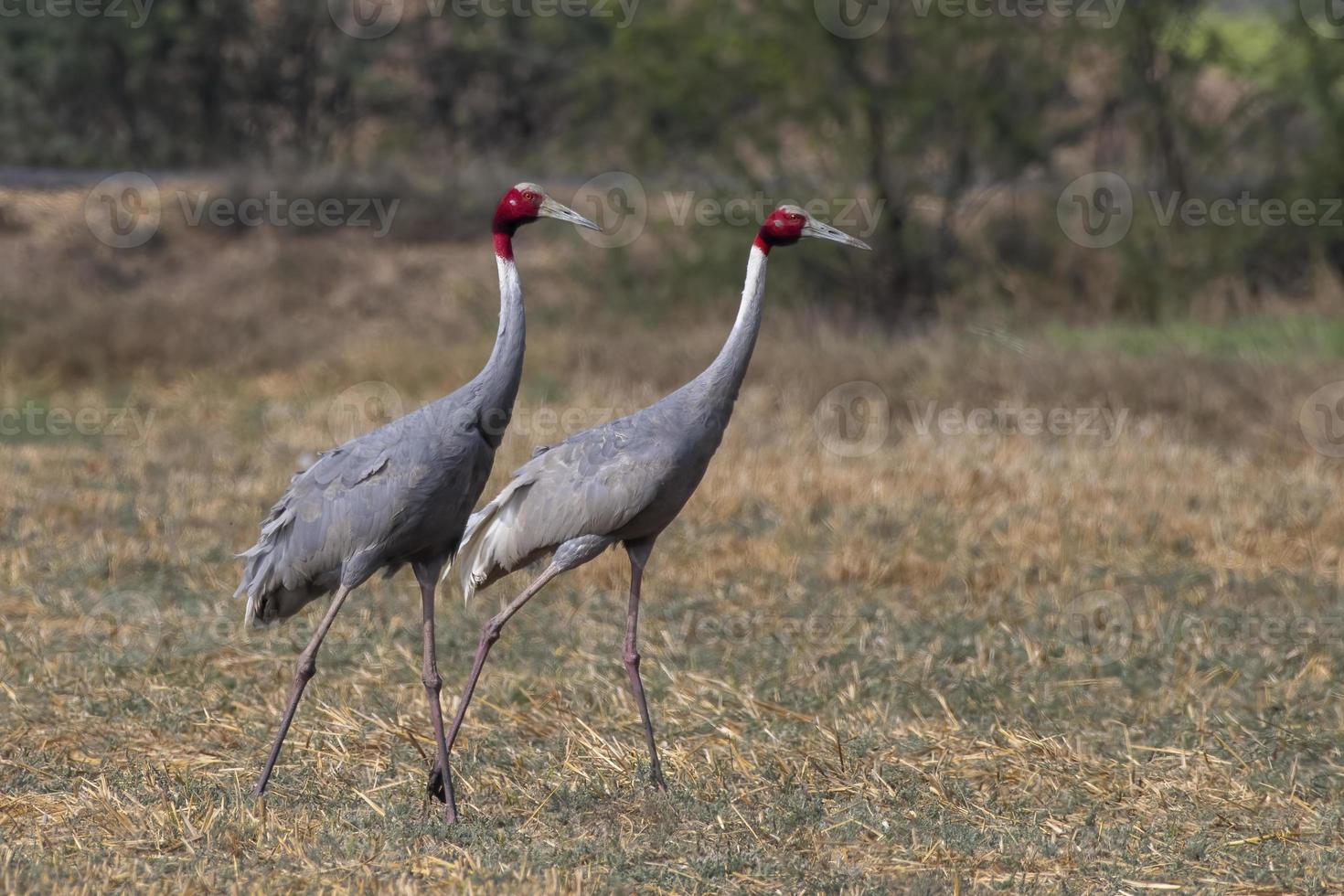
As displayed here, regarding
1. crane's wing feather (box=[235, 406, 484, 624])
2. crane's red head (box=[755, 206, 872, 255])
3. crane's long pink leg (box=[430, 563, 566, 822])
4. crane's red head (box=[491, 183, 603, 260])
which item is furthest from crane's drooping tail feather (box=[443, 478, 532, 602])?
crane's red head (box=[755, 206, 872, 255])

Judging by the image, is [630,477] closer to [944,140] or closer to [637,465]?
[637,465]

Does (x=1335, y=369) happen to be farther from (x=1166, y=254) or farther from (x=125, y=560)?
(x=125, y=560)

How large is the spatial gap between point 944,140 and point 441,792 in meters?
12.9

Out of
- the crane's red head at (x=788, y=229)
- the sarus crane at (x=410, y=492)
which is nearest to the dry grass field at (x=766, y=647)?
the sarus crane at (x=410, y=492)

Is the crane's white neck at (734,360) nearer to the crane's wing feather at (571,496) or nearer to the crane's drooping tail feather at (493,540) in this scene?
the crane's wing feather at (571,496)

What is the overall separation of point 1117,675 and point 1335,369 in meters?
6.08

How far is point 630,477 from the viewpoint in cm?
507

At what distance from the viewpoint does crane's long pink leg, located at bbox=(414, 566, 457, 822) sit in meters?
4.77

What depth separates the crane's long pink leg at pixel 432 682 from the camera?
4.77 metres

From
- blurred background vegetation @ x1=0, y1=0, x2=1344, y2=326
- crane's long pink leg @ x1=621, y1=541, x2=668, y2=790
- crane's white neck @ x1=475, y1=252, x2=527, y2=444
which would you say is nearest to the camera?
crane's white neck @ x1=475, y1=252, x2=527, y2=444

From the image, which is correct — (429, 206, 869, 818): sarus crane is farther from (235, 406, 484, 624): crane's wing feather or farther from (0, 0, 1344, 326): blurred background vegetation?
(0, 0, 1344, 326): blurred background vegetation

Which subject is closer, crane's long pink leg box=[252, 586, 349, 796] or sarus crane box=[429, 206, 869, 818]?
crane's long pink leg box=[252, 586, 349, 796]

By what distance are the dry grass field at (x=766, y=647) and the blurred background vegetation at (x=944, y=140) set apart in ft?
10.1

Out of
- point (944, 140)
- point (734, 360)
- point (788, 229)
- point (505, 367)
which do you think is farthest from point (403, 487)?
point (944, 140)
